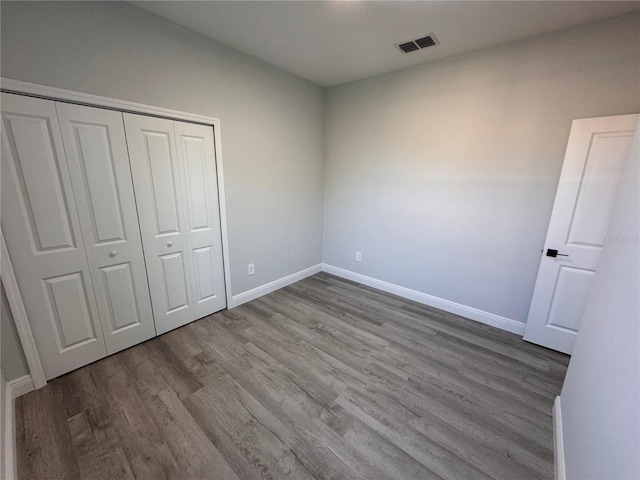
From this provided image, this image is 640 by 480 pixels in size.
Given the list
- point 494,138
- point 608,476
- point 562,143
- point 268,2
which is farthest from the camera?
point 494,138

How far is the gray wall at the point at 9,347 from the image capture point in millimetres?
1623

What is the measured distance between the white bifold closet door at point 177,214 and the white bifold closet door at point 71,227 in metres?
0.11

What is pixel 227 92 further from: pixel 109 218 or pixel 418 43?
pixel 418 43

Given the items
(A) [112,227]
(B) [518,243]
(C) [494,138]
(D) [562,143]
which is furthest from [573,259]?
(A) [112,227]

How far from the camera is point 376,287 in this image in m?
3.56

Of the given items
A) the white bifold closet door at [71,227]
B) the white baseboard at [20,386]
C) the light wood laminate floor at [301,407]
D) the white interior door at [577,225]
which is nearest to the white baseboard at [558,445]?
the light wood laminate floor at [301,407]

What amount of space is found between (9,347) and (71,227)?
0.86 m

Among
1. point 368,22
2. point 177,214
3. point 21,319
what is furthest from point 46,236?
point 368,22

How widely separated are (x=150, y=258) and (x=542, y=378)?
3.42 metres

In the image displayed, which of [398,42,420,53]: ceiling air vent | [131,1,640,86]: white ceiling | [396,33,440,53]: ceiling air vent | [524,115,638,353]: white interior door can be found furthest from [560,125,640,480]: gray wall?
[398,42,420,53]: ceiling air vent

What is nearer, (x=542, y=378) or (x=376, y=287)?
(x=542, y=378)

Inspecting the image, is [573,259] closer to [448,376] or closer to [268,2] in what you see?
[448,376]

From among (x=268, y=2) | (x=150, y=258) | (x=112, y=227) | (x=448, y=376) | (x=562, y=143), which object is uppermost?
(x=268, y=2)

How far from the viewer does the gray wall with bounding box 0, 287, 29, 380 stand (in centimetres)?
162
